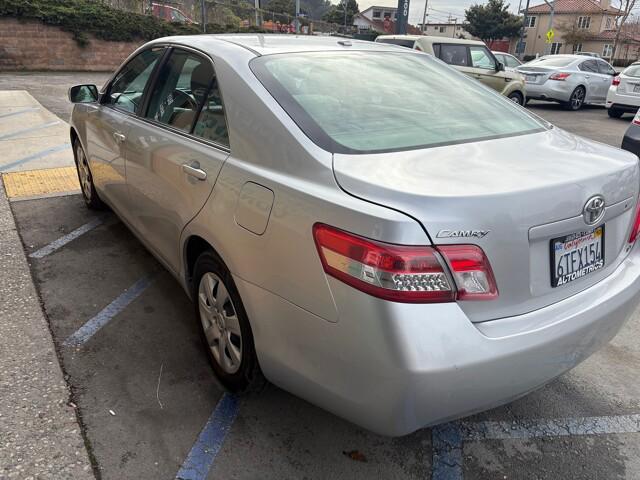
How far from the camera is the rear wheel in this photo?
15.3m

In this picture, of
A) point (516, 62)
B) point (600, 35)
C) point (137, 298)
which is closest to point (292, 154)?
point (137, 298)

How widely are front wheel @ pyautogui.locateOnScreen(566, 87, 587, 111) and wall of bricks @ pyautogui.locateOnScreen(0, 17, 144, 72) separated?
1570 centimetres

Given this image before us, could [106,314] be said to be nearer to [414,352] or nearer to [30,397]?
[30,397]

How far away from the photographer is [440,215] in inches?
65.3

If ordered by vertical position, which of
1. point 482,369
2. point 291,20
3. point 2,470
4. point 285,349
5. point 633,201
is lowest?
point 2,470

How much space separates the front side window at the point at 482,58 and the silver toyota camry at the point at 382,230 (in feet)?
34.5

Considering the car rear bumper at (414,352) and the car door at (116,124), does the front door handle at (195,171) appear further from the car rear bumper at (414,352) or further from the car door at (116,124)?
the car door at (116,124)

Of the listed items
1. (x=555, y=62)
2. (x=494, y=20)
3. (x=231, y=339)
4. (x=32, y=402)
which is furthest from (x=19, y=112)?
(x=494, y=20)

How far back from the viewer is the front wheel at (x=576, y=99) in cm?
1528

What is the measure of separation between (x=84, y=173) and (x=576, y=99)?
48.3ft

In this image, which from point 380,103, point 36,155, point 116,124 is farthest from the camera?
point 36,155

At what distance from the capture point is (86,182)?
4.88m

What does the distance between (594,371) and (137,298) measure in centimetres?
284

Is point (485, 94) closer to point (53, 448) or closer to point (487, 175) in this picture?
point (487, 175)
